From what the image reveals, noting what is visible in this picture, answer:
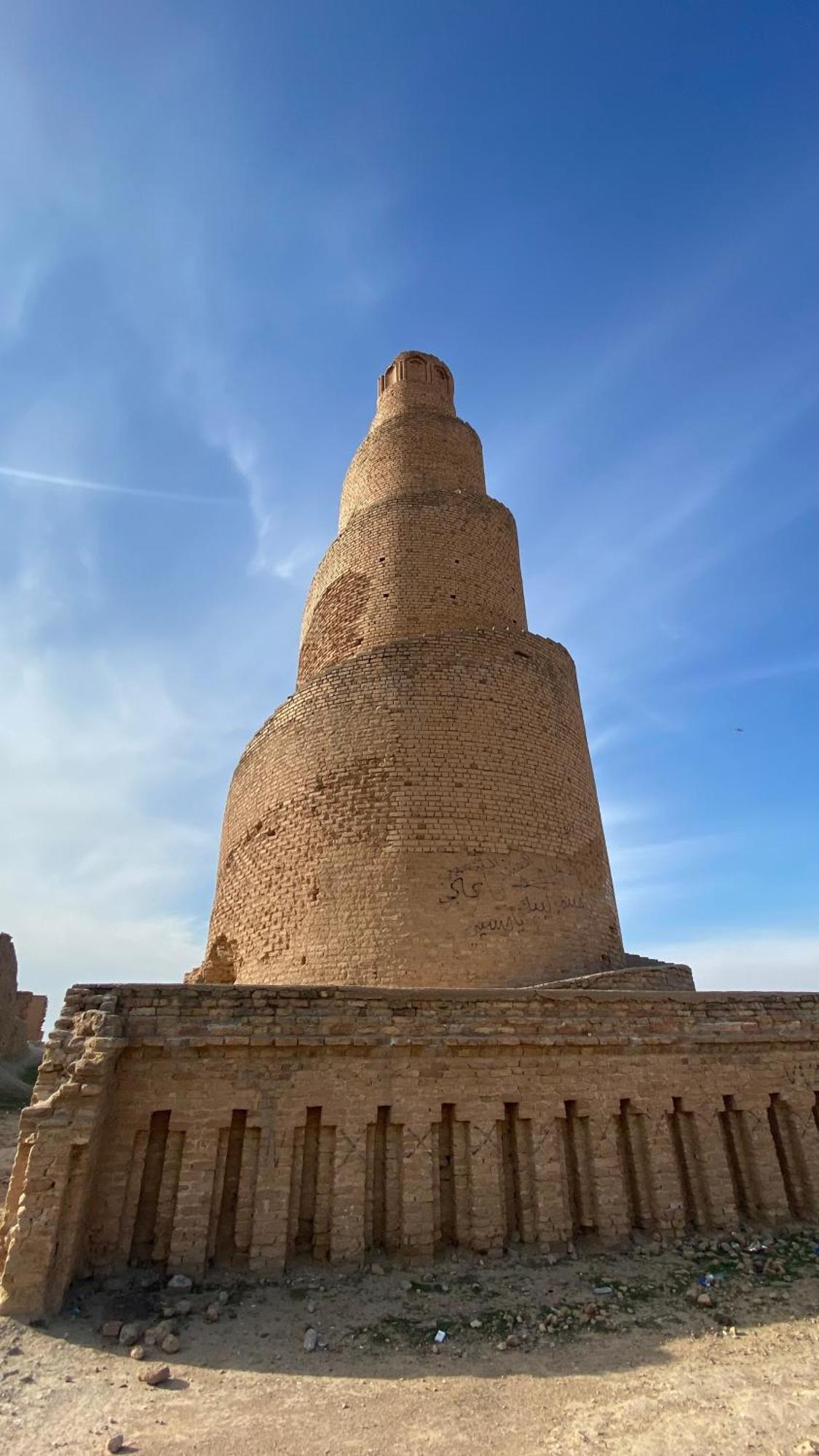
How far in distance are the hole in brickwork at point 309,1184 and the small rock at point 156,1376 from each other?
1.65m

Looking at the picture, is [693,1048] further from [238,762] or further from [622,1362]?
[238,762]

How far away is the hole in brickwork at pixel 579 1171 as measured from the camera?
6.57 m

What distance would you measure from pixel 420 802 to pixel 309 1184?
16.2 ft

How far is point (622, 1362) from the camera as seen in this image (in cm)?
477

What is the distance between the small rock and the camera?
448cm

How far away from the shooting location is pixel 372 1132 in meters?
6.40

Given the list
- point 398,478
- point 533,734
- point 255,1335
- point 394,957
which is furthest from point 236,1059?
point 398,478

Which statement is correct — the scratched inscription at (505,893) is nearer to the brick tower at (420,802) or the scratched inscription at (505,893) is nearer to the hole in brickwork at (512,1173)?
the brick tower at (420,802)

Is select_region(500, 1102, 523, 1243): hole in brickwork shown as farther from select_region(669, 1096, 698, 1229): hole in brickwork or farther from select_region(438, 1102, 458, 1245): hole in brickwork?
select_region(669, 1096, 698, 1229): hole in brickwork

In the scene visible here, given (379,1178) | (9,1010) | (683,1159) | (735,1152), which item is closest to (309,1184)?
(379,1178)

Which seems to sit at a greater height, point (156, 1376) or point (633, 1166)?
point (633, 1166)

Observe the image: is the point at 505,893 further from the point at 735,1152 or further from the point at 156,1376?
the point at 156,1376

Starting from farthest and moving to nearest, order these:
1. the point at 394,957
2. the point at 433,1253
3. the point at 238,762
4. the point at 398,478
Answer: the point at 398,478, the point at 238,762, the point at 394,957, the point at 433,1253

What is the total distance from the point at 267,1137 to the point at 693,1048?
171 inches
